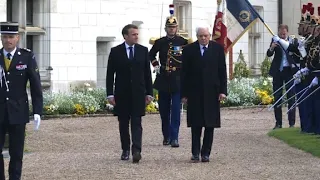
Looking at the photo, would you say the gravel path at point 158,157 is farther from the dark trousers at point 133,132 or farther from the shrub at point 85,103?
the shrub at point 85,103

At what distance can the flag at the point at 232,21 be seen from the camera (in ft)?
73.6

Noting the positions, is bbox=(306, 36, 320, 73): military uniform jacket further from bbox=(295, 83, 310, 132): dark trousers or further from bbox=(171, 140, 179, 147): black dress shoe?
bbox=(171, 140, 179, 147): black dress shoe

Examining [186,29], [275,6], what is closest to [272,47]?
[186,29]

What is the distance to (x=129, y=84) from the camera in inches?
519

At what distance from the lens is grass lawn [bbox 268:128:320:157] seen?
46.4ft

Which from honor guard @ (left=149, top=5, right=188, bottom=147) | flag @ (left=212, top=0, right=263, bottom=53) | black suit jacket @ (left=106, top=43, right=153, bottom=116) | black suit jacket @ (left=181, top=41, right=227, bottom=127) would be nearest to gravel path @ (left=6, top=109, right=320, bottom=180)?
honor guard @ (left=149, top=5, right=188, bottom=147)

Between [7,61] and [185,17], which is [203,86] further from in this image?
[185,17]

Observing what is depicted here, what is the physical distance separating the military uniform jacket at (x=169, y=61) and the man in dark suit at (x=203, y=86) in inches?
73.2

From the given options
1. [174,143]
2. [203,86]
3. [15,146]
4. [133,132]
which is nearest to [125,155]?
[133,132]

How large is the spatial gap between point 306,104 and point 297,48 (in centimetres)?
111

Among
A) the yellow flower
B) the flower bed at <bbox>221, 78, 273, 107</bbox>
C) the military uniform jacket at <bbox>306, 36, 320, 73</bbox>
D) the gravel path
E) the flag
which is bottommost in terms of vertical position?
the gravel path

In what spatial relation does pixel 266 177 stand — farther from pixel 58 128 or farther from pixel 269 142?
pixel 58 128

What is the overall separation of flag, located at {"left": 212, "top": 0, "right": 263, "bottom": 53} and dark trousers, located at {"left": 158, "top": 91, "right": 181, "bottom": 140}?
7507mm

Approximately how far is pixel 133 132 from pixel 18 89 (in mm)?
2854
